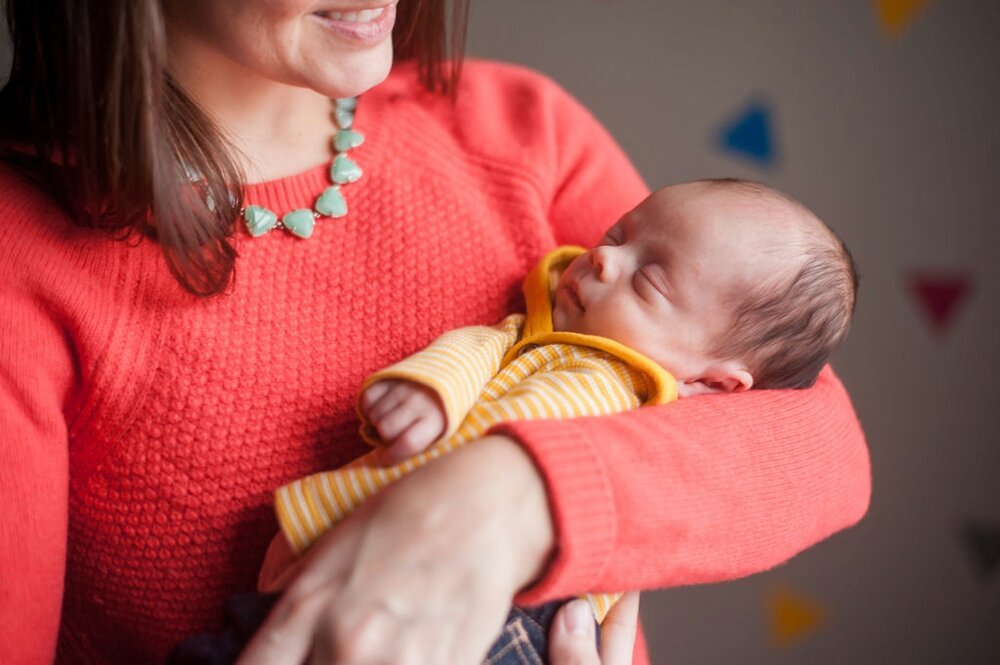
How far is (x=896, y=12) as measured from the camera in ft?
4.70

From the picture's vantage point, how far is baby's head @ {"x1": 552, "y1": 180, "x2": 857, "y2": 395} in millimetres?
967

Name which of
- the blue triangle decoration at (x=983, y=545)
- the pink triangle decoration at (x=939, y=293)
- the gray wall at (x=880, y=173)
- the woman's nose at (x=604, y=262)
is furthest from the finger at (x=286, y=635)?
the blue triangle decoration at (x=983, y=545)

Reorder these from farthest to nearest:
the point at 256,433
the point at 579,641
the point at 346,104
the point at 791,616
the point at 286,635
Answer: the point at 791,616, the point at 346,104, the point at 256,433, the point at 579,641, the point at 286,635

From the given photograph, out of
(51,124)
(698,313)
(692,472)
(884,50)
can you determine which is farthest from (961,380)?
(51,124)

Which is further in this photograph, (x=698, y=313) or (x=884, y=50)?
(x=884, y=50)

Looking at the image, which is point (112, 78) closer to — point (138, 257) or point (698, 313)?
point (138, 257)

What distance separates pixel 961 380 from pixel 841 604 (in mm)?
490

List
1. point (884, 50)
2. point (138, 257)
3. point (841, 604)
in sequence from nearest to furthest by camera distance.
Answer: point (138, 257)
point (884, 50)
point (841, 604)

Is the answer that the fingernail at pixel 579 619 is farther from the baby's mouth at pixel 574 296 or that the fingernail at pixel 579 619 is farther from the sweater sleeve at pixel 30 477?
the sweater sleeve at pixel 30 477

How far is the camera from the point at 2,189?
934 millimetres

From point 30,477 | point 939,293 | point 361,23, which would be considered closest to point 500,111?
point 361,23

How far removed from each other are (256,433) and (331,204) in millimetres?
291

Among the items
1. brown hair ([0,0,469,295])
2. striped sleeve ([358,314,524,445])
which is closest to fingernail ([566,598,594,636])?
striped sleeve ([358,314,524,445])

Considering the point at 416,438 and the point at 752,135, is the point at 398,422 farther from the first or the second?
the point at 752,135
